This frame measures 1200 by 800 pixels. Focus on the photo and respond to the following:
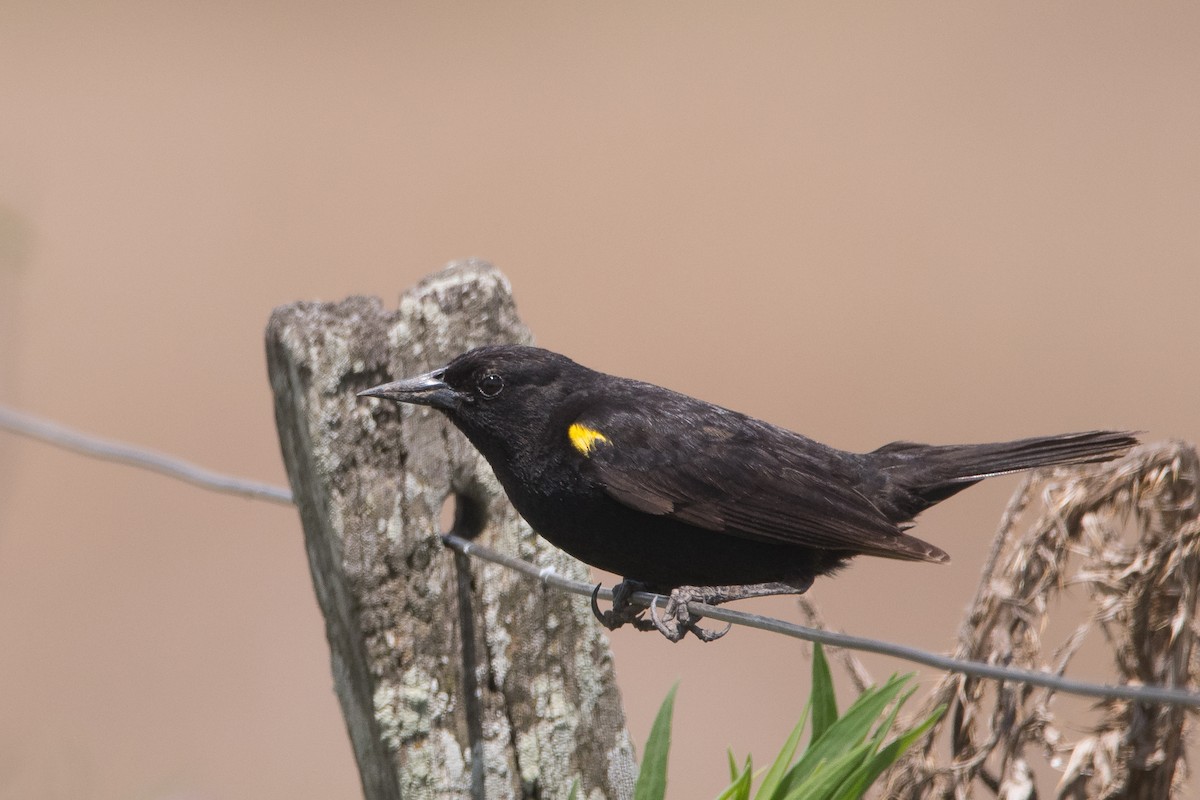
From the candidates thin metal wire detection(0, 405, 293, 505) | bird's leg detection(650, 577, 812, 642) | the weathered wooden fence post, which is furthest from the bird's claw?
thin metal wire detection(0, 405, 293, 505)

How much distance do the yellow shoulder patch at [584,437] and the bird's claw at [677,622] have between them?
1.52 feet

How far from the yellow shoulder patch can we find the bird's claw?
1.52ft

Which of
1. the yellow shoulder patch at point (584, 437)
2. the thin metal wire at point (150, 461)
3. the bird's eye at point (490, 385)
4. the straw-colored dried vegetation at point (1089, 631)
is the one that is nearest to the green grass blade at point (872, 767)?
the straw-colored dried vegetation at point (1089, 631)

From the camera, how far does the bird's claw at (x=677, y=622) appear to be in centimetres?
347

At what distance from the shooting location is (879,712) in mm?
3123

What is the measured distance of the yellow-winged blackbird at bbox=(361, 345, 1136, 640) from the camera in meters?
A: 3.41

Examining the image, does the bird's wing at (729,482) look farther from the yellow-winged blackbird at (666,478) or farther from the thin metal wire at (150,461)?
the thin metal wire at (150,461)

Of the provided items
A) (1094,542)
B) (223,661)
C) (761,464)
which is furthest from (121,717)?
(1094,542)

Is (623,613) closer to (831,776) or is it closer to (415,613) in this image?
(415,613)

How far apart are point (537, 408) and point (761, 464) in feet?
2.15

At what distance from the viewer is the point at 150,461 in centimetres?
428

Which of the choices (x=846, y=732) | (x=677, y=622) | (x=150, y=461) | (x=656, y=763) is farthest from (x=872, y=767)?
(x=150, y=461)

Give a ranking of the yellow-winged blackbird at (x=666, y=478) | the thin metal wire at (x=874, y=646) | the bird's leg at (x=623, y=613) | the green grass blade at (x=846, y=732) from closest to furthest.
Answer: the thin metal wire at (x=874, y=646) → the green grass blade at (x=846, y=732) → the yellow-winged blackbird at (x=666, y=478) → the bird's leg at (x=623, y=613)

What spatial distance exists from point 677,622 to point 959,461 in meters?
1.00
